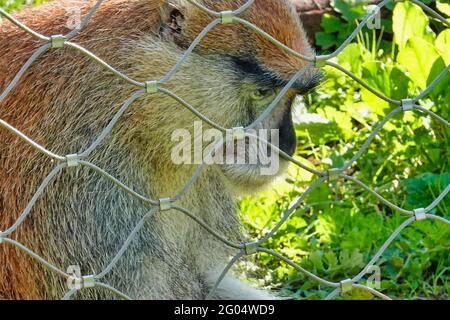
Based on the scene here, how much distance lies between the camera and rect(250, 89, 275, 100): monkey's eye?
3492mm

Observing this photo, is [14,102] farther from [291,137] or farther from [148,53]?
[291,137]

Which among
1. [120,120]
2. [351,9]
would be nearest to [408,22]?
[351,9]

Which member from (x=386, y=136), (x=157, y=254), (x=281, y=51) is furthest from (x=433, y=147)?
(x=157, y=254)

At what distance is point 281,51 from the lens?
3484 millimetres

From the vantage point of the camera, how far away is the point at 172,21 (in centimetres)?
343

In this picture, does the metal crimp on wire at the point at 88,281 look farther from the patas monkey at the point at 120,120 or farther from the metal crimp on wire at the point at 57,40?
the metal crimp on wire at the point at 57,40

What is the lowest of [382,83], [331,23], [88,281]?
[88,281]

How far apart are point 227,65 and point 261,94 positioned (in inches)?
7.4

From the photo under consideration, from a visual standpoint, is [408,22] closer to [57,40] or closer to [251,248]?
[251,248]

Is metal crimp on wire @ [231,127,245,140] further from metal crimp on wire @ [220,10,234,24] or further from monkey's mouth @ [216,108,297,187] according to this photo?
monkey's mouth @ [216,108,297,187]

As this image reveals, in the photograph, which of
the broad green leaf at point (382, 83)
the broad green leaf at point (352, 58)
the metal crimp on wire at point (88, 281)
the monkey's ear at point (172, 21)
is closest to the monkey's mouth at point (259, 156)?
Result: the monkey's ear at point (172, 21)

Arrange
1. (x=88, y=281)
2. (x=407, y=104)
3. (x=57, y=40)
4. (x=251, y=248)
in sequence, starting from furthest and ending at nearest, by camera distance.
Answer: (x=407, y=104) → (x=251, y=248) → (x=88, y=281) → (x=57, y=40)

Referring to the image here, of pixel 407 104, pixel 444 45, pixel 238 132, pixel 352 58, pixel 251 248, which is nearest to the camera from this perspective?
pixel 238 132

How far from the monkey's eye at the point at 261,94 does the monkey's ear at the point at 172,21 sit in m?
0.37
